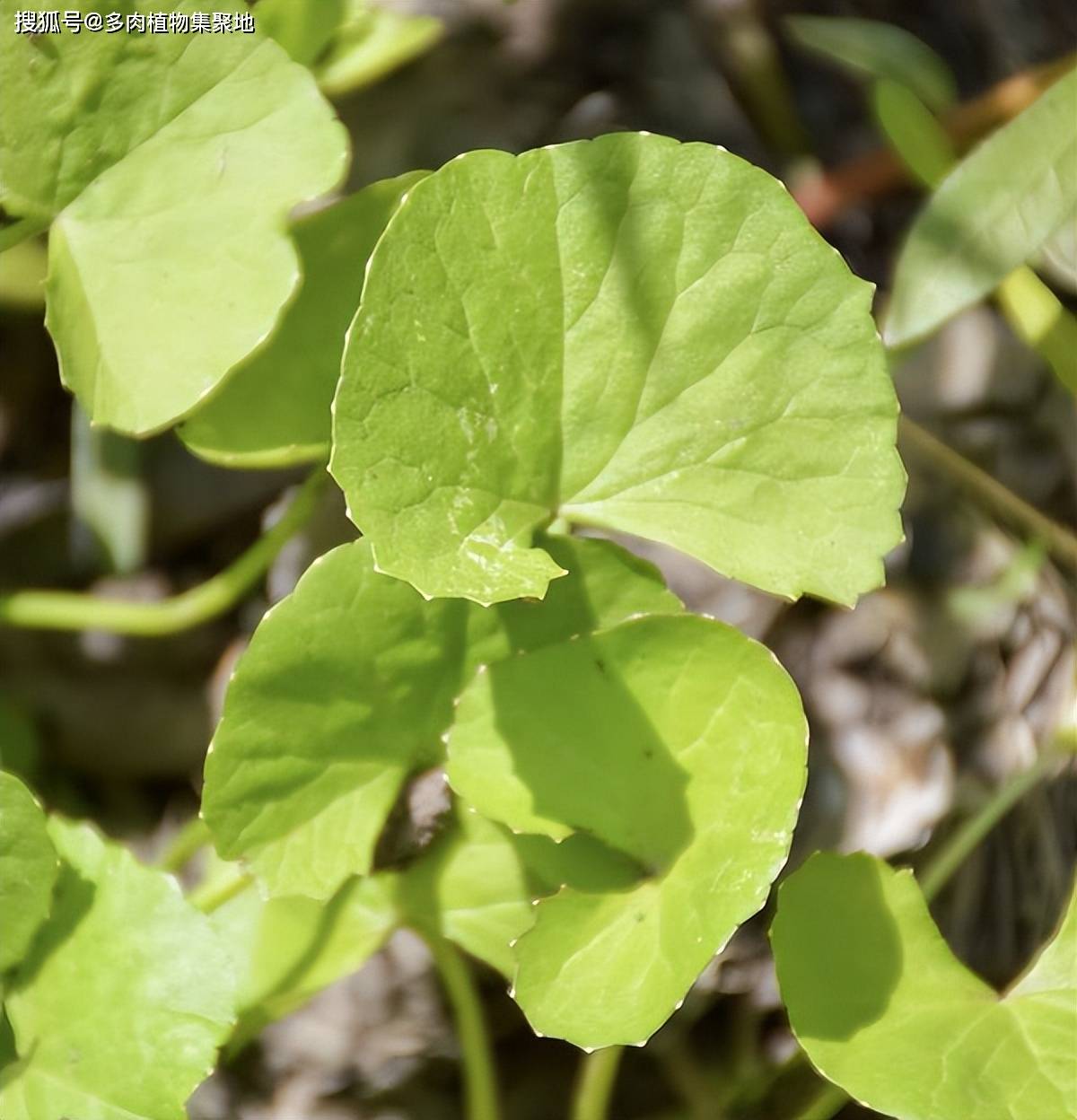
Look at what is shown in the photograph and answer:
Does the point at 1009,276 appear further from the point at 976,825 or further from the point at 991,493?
the point at 976,825

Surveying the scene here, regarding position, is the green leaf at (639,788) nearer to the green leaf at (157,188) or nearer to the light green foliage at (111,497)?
the green leaf at (157,188)

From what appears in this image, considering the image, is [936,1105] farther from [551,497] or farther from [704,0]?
[704,0]

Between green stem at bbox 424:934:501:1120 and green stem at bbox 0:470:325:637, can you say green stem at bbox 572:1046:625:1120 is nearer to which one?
green stem at bbox 424:934:501:1120

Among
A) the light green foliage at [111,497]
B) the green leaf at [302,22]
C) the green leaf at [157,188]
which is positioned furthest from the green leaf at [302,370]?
the light green foliage at [111,497]

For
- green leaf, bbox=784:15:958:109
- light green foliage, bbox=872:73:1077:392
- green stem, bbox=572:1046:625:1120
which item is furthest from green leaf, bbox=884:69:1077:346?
green stem, bbox=572:1046:625:1120

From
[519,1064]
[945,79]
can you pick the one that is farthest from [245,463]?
[945,79]

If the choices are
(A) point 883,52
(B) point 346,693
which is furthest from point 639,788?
(A) point 883,52

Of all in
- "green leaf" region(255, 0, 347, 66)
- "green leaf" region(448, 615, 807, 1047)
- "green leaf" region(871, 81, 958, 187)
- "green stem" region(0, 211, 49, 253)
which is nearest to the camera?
"green leaf" region(448, 615, 807, 1047)

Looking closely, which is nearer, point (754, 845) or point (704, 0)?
point (754, 845)
